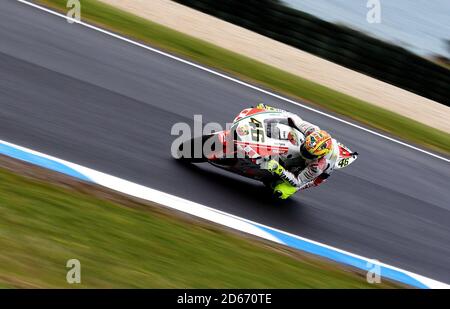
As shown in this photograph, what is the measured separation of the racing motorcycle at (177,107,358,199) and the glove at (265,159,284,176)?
97 millimetres

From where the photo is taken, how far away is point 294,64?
51.5ft

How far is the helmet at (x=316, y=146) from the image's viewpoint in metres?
8.86

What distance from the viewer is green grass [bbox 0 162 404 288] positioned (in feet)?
21.0

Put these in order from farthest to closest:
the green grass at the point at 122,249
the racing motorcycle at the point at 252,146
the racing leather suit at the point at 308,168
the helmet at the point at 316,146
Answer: the racing leather suit at the point at 308,168 → the racing motorcycle at the point at 252,146 → the helmet at the point at 316,146 → the green grass at the point at 122,249

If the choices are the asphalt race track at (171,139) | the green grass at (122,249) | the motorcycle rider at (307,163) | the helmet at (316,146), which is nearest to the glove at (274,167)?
the motorcycle rider at (307,163)

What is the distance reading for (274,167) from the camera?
893 cm

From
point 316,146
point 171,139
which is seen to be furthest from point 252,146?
point 171,139

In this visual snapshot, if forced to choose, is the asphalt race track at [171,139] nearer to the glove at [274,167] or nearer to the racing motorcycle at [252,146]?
the racing motorcycle at [252,146]

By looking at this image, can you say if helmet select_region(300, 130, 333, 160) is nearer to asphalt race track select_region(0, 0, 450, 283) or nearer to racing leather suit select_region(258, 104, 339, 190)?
racing leather suit select_region(258, 104, 339, 190)

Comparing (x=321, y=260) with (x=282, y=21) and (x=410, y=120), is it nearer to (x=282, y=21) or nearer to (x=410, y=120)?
(x=410, y=120)

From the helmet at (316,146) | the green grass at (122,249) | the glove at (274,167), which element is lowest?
the green grass at (122,249)

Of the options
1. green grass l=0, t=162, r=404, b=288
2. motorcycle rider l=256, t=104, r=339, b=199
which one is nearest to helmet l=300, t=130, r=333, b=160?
motorcycle rider l=256, t=104, r=339, b=199
